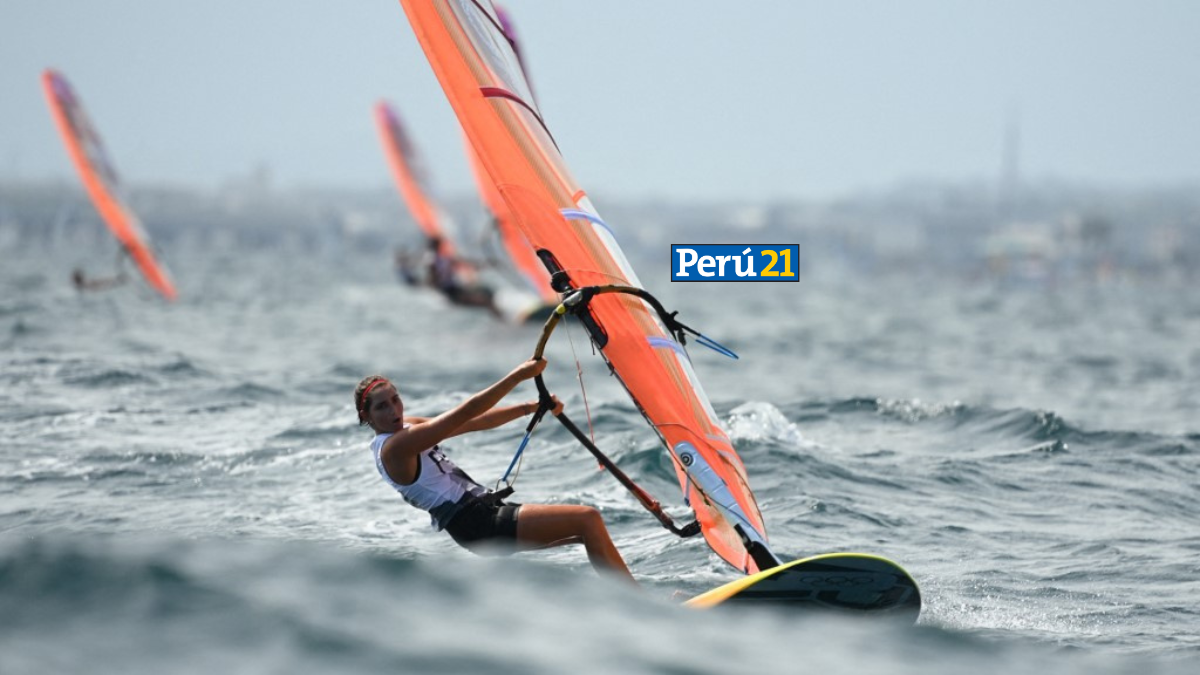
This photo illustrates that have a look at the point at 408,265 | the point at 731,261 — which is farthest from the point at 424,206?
the point at 731,261

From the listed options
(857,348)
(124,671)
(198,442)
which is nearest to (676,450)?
(124,671)

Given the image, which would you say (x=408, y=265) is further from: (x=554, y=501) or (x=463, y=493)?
(x=463, y=493)

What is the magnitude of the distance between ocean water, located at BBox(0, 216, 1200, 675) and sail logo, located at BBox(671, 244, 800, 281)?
1.38 m

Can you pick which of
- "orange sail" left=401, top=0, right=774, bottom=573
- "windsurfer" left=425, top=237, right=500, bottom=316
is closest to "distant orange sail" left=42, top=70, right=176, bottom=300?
"windsurfer" left=425, top=237, right=500, bottom=316

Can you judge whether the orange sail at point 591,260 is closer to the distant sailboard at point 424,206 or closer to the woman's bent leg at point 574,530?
the woman's bent leg at point 574,530

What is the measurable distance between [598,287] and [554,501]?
258 centimetres

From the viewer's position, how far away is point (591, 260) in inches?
235

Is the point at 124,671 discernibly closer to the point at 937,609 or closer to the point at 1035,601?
the point at 937,609

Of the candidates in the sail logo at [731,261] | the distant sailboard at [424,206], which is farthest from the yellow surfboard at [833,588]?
the distant sailboard at [424,206]

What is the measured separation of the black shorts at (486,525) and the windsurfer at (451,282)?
19420mm

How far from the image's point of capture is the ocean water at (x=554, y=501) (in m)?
3.96

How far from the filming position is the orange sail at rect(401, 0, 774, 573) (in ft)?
18.9

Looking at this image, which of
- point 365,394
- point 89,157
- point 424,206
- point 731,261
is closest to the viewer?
point 365,394

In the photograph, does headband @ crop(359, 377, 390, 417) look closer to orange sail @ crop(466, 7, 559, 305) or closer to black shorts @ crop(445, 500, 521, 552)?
black shorts @ crop(445, 500, 521, 552)
